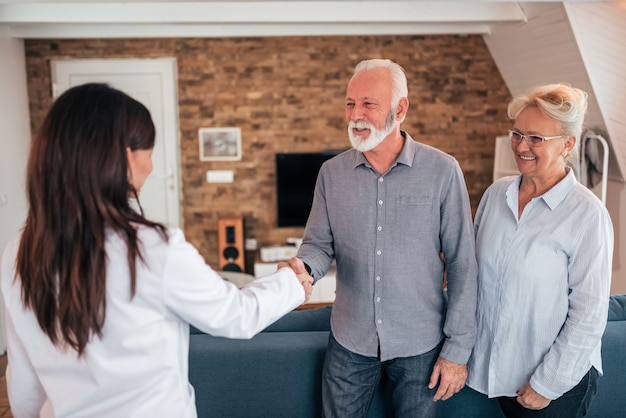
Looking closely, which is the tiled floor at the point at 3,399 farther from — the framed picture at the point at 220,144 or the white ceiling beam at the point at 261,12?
the white ceiling beam at the point at 261,12

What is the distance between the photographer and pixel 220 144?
529 cm

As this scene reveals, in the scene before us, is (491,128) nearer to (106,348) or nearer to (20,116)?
(20,116)

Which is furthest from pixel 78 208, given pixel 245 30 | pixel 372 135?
pixel 245 30

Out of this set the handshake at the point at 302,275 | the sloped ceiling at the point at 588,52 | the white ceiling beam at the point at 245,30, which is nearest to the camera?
the handshake at the point at 302,275

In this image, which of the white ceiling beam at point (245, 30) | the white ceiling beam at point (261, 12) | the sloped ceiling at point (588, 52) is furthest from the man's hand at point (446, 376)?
the white ceiling beam at point (245, 30)

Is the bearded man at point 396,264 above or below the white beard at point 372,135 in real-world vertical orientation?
below

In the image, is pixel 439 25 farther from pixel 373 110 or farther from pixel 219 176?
pixel 373 110

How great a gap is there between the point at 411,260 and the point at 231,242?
380cm

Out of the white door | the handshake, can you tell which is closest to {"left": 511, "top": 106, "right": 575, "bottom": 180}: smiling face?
the handshake

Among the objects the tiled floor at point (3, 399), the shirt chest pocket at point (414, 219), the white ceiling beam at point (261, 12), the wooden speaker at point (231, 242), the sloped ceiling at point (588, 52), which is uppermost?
the white ceiling beam at point (261, 12)

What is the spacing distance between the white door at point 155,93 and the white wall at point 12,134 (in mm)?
331

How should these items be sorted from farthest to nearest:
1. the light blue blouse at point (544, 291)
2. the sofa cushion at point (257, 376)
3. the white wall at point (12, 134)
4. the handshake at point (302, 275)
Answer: the white wall at point (12, 134), the sofa cushion at point (257, 376), the handshake at point (302, 275), the light blue blouse at point (544, 291)

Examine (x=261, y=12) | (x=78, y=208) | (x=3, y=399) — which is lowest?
(x=3, y=399)

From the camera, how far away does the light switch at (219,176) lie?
5.32 m
